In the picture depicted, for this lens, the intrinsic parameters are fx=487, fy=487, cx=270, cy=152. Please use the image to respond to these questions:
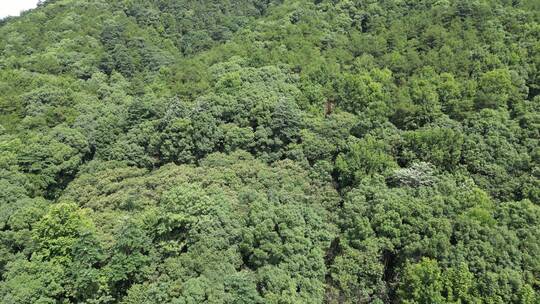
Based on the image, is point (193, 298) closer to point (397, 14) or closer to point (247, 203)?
point (247, 203)

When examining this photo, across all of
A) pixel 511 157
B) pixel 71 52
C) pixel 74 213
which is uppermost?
pixel 71 52

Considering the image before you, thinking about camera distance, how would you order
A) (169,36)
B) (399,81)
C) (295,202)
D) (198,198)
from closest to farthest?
(198,198), (295,202), (399,81), (169,36)

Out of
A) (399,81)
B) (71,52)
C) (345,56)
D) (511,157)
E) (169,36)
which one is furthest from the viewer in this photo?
(169,36)

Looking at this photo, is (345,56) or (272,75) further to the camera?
(345,56)

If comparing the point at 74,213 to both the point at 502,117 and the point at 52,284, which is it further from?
the point at 502,117

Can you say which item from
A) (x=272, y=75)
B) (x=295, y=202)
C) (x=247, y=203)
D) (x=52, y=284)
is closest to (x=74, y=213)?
(x=52, y=284)

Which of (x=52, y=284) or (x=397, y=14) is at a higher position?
(x=397, y=14)

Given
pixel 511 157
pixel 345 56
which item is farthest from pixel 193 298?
pixel 345 56
